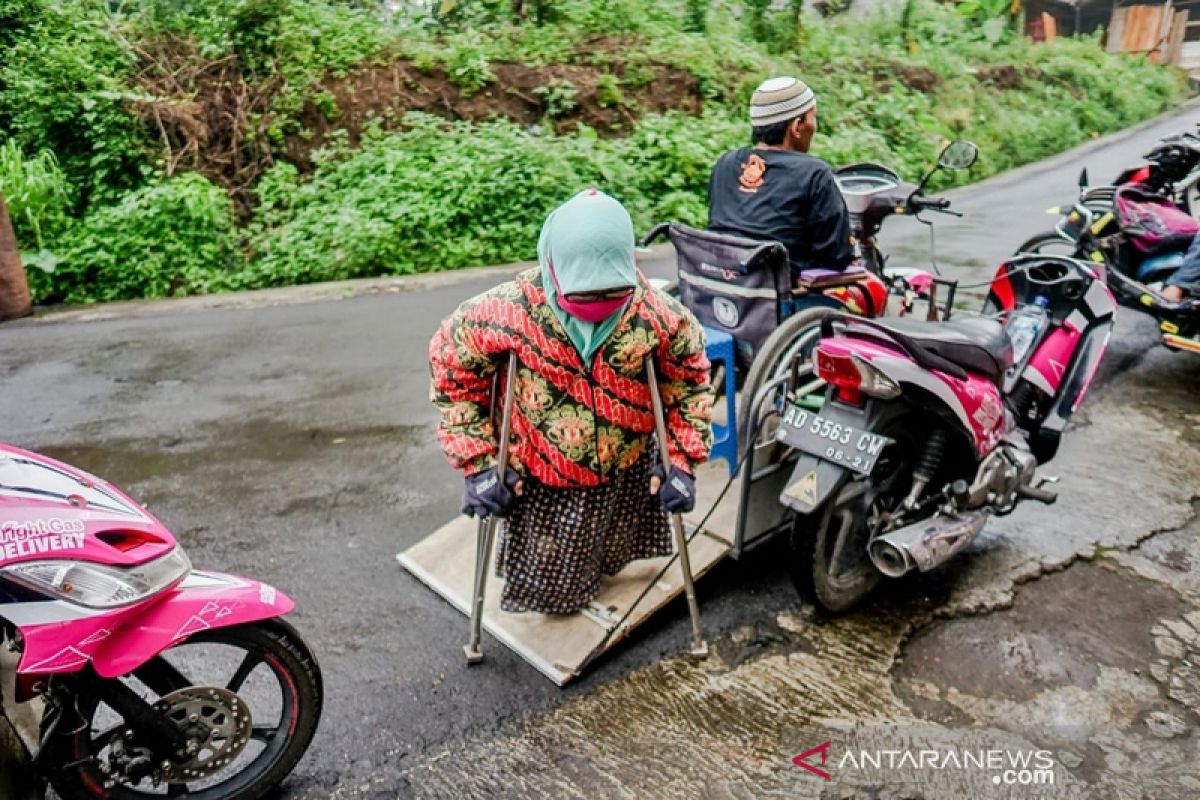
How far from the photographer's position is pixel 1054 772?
2.63 meters

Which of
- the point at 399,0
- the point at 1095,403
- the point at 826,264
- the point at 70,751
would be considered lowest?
the point at 1095,403

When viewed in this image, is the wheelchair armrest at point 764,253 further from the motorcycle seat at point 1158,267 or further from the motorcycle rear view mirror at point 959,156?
the motorcycle seat at point 1158,267

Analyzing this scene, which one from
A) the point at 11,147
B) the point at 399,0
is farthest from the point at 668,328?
the point at 399,0

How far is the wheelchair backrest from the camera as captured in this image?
3.70m

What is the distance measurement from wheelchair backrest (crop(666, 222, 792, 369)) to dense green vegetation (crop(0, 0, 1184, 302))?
542cm

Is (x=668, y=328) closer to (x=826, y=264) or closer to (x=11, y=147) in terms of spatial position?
(x=826, y=264)

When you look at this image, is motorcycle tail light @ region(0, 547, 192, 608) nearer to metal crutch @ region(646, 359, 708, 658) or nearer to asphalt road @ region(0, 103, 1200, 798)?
asphalt road @ region(0, 103, 1200, 798)

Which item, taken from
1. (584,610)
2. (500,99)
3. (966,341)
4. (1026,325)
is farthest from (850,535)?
(500,99)

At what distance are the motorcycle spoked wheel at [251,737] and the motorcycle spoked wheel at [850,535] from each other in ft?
5.78

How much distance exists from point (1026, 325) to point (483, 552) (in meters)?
2.76

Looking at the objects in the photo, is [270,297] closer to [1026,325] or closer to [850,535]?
[850,535]

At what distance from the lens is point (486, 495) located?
107 inches

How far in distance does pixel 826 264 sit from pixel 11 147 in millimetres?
8762

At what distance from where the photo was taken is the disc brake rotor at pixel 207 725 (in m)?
2.35
